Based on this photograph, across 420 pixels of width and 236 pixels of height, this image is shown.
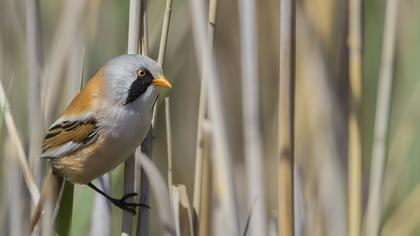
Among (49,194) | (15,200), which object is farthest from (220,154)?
(15,200)

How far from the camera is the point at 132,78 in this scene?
71.3 inches

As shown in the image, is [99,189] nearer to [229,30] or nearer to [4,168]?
[4,168]

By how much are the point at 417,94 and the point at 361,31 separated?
539mm

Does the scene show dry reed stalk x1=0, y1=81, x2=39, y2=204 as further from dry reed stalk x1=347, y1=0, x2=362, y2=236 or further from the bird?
dry reed stalk x1=347, y1=0, x2=362, y2=236

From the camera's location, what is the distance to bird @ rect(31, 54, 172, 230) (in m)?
1.78

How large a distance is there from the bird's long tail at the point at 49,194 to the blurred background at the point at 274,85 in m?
0.06

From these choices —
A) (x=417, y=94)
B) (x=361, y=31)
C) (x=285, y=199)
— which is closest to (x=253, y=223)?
(x=285, y=199)

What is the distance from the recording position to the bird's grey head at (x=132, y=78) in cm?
173

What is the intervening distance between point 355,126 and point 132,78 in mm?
578

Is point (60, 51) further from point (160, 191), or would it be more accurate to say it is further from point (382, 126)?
point (382, 126)

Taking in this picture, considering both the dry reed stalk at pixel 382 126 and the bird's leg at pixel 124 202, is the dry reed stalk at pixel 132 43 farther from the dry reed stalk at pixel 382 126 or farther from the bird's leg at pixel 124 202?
the dry reed stalk at pixel 382 126

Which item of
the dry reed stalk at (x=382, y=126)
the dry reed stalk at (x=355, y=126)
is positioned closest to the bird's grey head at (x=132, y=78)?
the dry reed stalk at (x=355, y=126)

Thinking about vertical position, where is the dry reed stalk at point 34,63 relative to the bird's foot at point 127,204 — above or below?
above

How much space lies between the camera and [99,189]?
1.92 meters
